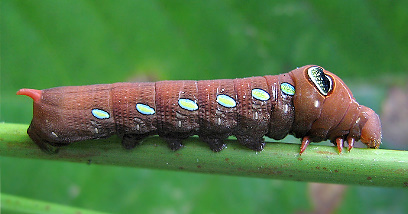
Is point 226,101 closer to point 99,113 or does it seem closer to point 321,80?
point 321,80

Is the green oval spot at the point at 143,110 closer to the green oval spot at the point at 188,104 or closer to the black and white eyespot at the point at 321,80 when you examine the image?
the green oval spot at the point at 188,104

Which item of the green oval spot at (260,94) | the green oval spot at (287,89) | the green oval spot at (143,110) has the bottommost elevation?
the green oval spot at (143,110)

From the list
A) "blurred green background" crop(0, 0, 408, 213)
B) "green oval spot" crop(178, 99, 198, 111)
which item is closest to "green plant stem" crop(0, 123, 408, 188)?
"green oval spot" crop(178, 99, 198, 111)

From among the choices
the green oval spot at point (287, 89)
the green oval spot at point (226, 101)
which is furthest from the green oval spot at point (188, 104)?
the green oval spot at point (287, 89)

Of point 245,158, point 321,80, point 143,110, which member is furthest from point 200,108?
point 321,80

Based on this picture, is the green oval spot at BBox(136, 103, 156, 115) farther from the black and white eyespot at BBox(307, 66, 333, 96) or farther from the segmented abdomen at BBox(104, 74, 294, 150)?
the black and white eyespot at BBox(307, 66, 333, 96)

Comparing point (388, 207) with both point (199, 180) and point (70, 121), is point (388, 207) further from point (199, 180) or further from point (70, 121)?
point (70, 121)
